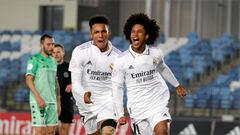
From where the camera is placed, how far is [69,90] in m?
13.3

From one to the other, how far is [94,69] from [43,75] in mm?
1994

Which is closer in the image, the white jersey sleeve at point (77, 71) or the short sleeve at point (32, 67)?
the white jersey sleeve at point (77, 71)

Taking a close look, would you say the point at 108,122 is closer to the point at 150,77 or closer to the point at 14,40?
the point at 150,77

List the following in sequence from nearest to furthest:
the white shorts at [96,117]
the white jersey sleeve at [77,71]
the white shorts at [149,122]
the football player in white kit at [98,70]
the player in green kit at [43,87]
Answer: the white shorts at [149,122] → the white jersey sleeve at [77,71] → the football player in white kit at [98,70] → the white shorts at [96,117] → the player in green kit at [43,87]

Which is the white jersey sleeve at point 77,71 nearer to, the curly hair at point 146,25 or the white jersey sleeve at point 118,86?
the white jersey sleeve at point 118,86

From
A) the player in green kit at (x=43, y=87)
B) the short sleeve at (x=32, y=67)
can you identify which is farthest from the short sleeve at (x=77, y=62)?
the short sleeve at (x=32, y=67)

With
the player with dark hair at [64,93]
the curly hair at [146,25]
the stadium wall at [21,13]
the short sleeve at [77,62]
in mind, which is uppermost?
the stadium wall at [21,13]

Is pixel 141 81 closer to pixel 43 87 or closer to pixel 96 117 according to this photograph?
pixel 96 117

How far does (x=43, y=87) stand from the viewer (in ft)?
37.4

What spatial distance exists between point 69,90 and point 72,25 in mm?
14370

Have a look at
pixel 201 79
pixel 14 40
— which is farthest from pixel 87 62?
pixel 14 40

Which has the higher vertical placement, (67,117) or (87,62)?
(87,62)

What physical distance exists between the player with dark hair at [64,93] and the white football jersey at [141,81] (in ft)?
15.9

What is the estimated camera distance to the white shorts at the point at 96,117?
9695 millimetres
